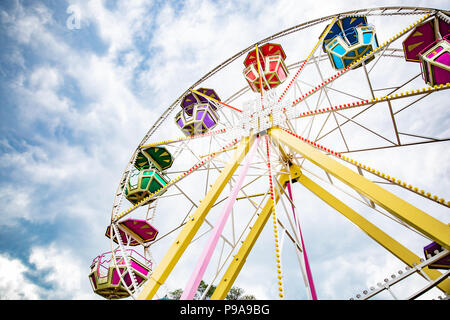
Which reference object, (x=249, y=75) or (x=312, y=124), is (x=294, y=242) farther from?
(x=249, y=75)

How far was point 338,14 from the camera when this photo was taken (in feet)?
27.3

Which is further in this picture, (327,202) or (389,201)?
(327,202)

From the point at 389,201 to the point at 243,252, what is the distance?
14.7 ft

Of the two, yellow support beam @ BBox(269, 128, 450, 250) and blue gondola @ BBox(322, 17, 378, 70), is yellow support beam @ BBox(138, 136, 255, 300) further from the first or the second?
blue gondola @ BBox(322, 17, 378, 70)

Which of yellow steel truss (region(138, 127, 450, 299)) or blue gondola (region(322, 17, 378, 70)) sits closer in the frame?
yellow steel truss (region(138, 127, 450, 299))

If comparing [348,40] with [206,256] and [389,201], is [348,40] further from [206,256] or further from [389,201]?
[206,256]

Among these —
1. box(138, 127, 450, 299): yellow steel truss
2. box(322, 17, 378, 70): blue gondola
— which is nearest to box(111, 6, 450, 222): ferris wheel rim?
box(322, 17, 378, 70): blue gondola

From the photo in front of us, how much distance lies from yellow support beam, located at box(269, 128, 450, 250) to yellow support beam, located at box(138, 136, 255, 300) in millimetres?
1709

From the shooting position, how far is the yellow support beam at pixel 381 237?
208 inches

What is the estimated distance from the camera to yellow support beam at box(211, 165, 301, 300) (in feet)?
21.9

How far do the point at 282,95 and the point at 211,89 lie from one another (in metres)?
4.28

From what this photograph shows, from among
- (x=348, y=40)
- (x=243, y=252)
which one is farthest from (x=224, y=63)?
(x=243, y=252)

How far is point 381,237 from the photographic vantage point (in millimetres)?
5688

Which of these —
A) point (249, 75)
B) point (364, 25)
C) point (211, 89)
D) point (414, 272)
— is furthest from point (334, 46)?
point (414, 272)
